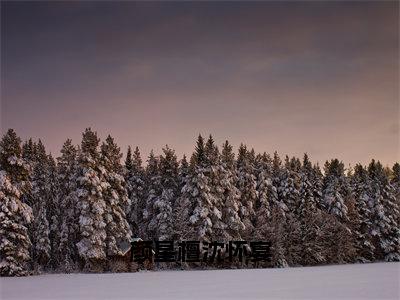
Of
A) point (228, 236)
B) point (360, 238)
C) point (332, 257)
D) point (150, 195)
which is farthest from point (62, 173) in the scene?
point (360, 238)

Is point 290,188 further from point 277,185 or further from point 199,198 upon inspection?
point 199,198

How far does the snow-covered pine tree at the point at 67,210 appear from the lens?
56969mm

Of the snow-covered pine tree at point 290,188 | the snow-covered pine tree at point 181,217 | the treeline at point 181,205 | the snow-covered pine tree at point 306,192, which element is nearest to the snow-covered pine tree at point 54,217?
the treeline at point 181,205

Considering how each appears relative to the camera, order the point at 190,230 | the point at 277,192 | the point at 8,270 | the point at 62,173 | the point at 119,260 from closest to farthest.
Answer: the point at 8,270 < the point at 119,260 < the point at 190,230 < the point at 62,173 < the point at 277,192

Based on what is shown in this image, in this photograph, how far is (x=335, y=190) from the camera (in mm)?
79062

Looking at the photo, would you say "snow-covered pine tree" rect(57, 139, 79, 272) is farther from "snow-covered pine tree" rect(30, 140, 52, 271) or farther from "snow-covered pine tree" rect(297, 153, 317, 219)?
"snow-covered pine tree" rect(297, 153, 317, 219)

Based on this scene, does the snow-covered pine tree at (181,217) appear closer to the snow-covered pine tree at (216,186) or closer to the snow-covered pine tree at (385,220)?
the snow-covered pine tree at (216,186)

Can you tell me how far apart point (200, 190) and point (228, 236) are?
20.2ft

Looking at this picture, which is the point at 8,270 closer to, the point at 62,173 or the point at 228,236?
the point at 62,173

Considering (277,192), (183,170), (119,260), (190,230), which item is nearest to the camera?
(119,260)

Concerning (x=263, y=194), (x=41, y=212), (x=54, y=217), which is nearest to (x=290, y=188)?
(x=263, y=194)

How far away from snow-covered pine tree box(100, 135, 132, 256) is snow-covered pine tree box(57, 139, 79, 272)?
10.8ft

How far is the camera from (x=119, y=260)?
55438mm

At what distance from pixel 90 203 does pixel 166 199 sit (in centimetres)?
1322
